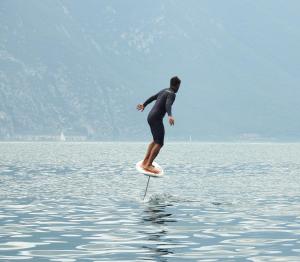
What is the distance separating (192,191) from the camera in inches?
1598

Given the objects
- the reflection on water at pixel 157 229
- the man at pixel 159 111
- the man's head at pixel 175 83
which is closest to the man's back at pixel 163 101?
the man at pixel 159 111

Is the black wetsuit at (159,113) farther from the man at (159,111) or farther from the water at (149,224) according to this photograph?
the water at (149,224)

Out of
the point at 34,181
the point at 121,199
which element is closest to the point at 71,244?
the point at 121,199

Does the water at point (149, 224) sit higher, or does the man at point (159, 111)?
the man at point (159, 111)

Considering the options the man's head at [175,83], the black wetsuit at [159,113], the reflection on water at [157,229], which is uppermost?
the man's head at [175,83]

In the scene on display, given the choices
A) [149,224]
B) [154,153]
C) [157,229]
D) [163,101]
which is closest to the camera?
[157,229]

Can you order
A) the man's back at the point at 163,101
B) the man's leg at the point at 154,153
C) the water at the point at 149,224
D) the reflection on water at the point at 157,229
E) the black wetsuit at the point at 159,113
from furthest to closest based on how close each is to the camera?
the man's leg at the point at 154,153 < the black wetsuit at the point at 159,113 < the man's back at the point at 163,101 < the reflection on water at the point at 157,229 < the water at the point at 149,224

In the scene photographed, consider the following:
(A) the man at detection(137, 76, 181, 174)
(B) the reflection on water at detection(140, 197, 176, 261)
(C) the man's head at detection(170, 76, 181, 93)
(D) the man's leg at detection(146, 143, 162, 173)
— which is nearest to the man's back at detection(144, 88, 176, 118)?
(A) the man at detection(137, 76, 181, 174)

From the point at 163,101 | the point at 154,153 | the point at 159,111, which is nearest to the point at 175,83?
the point at 163,101

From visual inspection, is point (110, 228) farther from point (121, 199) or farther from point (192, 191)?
point (192, 191)

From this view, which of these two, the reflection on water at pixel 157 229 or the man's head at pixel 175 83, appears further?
the man's head at pixel 175 83

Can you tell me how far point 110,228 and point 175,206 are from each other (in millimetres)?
7702

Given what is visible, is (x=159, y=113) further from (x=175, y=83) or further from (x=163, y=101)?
(x=175, y=83)

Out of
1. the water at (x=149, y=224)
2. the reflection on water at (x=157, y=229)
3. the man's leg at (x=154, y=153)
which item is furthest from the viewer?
the man's leg at (x=154, y=153)
